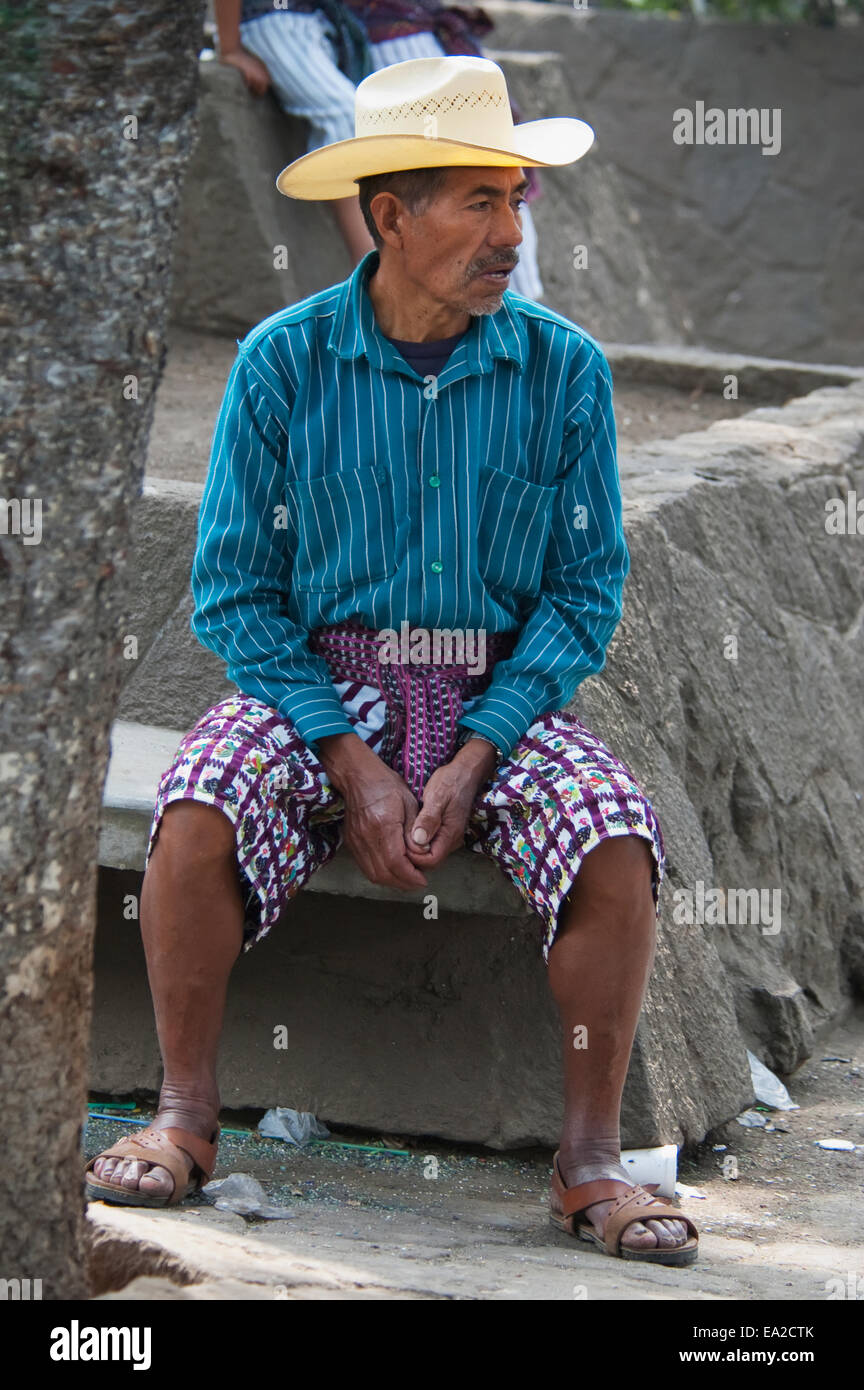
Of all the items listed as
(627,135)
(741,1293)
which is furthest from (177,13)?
(627,135)

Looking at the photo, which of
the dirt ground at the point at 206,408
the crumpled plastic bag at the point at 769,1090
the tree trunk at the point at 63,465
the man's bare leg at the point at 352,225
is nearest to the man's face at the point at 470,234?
the tree trunk at the point at 63,465

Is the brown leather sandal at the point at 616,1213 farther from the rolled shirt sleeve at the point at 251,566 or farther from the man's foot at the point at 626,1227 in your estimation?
the rolled shirt sleeve at the point at 251,566

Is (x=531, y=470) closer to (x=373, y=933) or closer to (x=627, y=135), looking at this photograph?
(x=373, y=933)

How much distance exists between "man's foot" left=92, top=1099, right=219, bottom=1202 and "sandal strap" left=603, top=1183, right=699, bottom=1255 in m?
0.61

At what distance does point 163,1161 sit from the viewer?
8.67 feet

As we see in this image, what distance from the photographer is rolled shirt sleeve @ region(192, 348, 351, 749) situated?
289cm

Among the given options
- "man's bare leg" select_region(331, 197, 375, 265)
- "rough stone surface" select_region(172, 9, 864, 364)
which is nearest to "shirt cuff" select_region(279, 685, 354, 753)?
"man's bare leg" select_region(331, 197, 375, 265)

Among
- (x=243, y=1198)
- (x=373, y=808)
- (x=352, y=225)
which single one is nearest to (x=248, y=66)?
(x=352, y=225)

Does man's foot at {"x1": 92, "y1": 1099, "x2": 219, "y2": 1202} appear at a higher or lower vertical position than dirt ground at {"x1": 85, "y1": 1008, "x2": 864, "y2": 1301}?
higher

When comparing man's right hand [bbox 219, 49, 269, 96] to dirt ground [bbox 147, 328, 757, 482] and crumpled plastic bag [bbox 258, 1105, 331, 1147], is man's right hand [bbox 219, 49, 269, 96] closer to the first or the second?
dirt ground [bbox 147, 328, 757, 482]

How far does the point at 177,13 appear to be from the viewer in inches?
71.2

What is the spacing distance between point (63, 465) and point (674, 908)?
1.93m

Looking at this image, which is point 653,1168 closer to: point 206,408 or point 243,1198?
point 243,1198
